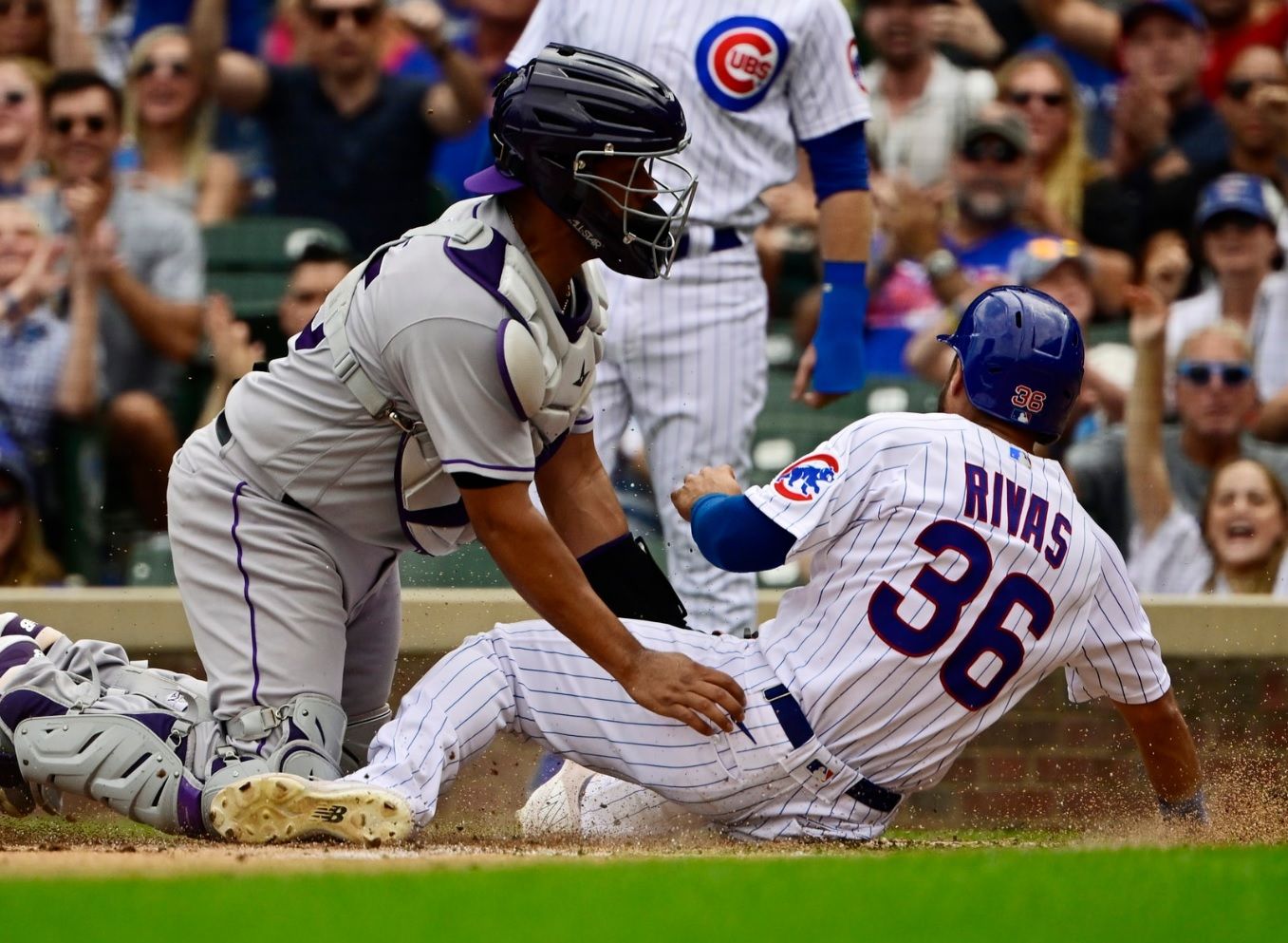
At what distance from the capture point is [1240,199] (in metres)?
7.38

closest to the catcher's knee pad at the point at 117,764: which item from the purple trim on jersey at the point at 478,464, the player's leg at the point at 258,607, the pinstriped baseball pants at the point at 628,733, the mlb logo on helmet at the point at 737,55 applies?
the player's leg at the point at 258,607

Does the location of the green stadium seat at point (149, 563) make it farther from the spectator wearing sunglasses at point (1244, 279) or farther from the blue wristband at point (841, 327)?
the spectator wearing sunglasses at point (1244, 279)

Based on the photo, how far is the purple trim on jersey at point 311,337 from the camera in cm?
410

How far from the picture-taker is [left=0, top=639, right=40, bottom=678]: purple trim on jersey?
170 inches

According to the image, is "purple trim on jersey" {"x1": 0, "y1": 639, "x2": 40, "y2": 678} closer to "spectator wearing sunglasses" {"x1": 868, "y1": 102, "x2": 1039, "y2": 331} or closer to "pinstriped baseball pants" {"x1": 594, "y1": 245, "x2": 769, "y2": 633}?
"pinstriped baseball pants" {"x1": 594, "y1": 245, "x2": 769, "y2": 633}

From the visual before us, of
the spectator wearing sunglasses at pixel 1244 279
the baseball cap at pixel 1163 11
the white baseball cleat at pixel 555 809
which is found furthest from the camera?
the baseball cap at pixel 1163 11

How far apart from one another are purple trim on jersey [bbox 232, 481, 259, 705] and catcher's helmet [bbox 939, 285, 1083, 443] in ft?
5.38

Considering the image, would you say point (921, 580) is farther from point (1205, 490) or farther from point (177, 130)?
point (177, 130)

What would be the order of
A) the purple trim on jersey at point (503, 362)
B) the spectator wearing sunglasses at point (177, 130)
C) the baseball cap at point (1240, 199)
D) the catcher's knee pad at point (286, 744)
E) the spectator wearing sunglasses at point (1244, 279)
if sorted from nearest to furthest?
the purple trim on jersey at point (503, 362) → the catcher's knee pad at point (286, 744) → the spectator wearing sunglasses at point (1244, 279) → the baseball cap at point (1240, 199) → the spectator wearing sunglasses at point (177, 130)

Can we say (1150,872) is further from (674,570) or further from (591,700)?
(674,570)

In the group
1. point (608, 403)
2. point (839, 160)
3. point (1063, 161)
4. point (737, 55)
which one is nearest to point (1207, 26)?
point (1063, 161)

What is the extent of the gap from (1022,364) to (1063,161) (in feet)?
13.4

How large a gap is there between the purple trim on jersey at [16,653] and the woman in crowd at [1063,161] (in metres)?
4.76

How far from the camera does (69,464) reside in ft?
23.0
